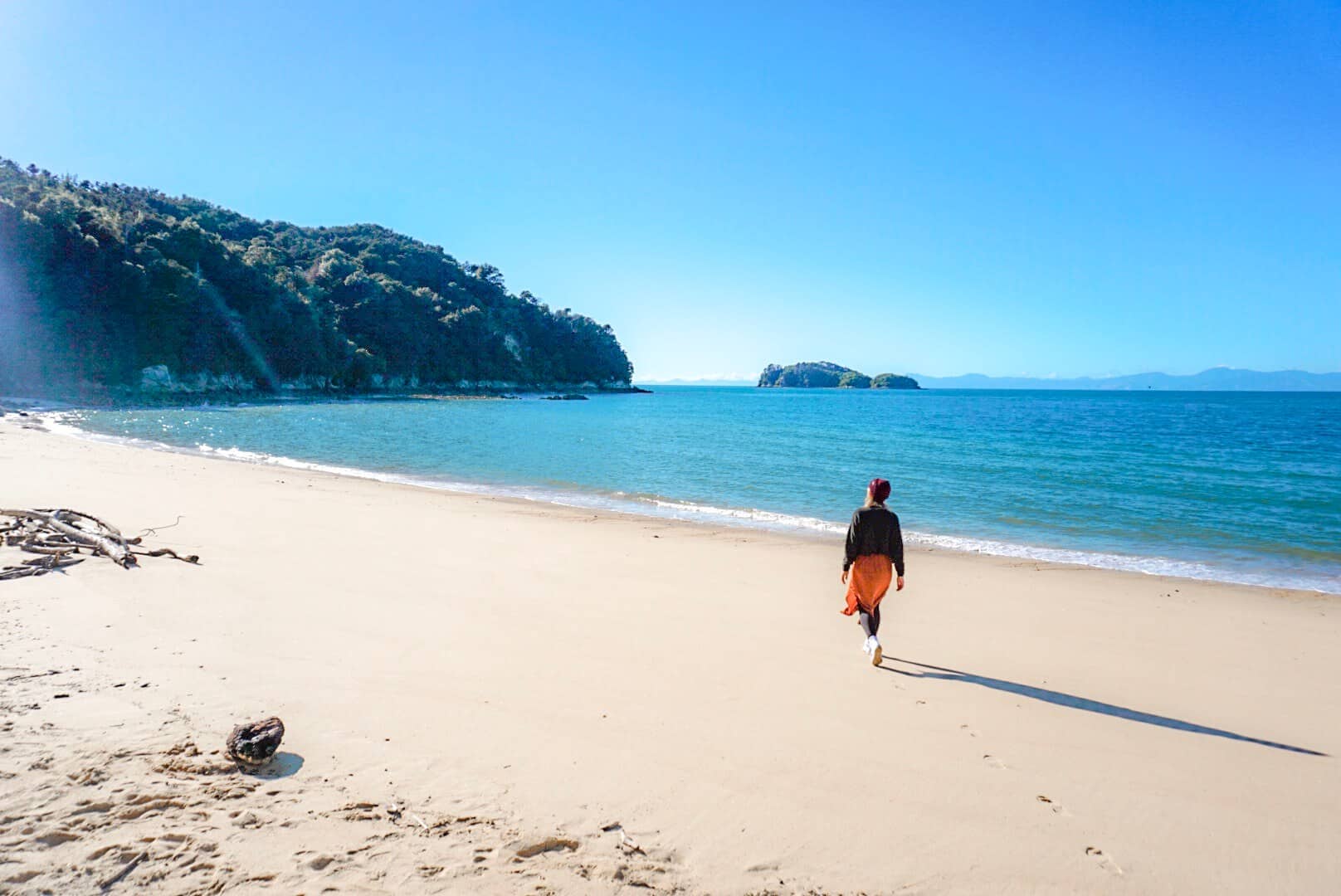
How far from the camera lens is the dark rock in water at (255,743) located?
341cm

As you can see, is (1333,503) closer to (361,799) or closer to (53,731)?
(361,799)

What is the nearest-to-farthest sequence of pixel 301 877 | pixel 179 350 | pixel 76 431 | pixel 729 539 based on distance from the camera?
1. pixel 301 877
2. pixel 729 539
3. pixel 76 431
4. pixel 179 350

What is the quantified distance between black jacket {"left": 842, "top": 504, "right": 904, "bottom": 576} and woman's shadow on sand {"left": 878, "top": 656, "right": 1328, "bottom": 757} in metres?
0.95

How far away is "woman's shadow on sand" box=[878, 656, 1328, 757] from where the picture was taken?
4.76 m

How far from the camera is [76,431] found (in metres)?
28.2

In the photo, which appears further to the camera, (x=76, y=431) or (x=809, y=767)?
(x=76, y=431)

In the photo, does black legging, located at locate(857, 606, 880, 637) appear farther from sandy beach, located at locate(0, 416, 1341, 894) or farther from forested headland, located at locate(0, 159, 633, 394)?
forested headland, located at locate(0, 159, 633, 394)

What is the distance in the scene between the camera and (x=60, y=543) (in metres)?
7.77

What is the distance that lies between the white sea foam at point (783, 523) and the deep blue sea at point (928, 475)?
0.26ft

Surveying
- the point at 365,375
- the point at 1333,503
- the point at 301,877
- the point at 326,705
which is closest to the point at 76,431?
the point at 326,705

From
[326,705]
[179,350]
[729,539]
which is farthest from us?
[179,350]

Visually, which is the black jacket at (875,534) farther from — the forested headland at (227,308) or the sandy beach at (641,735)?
Answer: the forested headland at (227,308)

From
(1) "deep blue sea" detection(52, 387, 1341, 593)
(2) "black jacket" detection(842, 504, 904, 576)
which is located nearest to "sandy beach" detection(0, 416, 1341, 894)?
(2) "black jacket" detection(842, 504, 904, 576)

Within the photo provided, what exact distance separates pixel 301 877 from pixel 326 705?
1919mm
